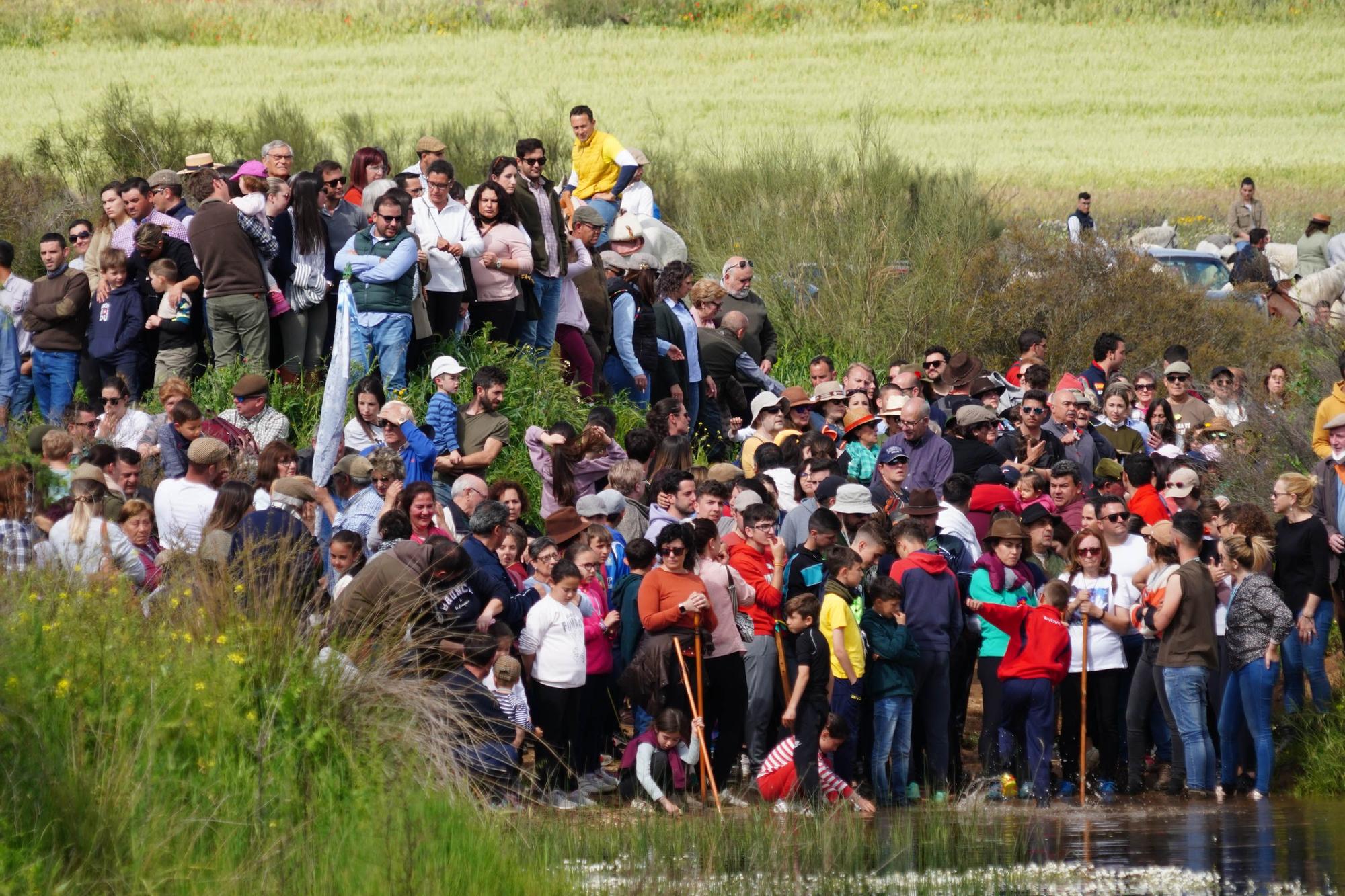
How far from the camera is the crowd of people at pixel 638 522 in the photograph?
35.6ft

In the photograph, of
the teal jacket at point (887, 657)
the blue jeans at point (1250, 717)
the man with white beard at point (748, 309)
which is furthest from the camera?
the man with white beard at point (748, 309)

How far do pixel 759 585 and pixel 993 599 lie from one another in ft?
5.17

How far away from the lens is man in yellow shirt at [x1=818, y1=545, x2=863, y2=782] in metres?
11.4

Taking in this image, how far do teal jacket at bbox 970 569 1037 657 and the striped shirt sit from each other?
1601 mm

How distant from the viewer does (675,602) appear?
1125 cm

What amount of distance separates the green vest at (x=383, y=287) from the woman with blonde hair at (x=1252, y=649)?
604 cm

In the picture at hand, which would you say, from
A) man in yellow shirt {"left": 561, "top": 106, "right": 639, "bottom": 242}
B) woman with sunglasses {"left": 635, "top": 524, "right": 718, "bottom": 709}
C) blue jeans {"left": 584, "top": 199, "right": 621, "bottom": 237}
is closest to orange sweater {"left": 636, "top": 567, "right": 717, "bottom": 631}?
woman with sunglasses {"left": 635, "top": 524, "right": 718, "bottom": 709}

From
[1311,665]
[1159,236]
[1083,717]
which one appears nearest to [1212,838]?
[1083,717]

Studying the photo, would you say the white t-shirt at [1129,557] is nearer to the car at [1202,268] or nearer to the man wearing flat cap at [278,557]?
the man wearing flat cap at [278,557]

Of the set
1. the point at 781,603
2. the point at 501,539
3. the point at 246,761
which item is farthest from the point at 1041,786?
the point at 246,761

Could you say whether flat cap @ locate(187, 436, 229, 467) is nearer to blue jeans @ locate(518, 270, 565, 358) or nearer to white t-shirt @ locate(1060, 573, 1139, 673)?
blue jeans @ locate(518, 270, 565, 358)

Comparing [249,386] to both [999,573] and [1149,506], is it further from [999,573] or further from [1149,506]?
[1149,506]

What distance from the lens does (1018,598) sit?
12352 mm

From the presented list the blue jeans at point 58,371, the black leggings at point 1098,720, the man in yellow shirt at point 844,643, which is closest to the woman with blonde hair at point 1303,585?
the black leggings at point 1098,720
